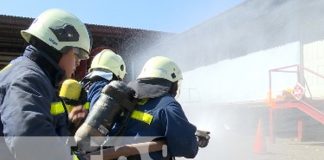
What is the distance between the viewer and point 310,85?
36.3 feet

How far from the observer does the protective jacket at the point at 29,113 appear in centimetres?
155

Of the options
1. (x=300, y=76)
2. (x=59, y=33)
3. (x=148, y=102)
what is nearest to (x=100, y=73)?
(x=148, y=102)

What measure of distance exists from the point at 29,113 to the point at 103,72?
8.42ft

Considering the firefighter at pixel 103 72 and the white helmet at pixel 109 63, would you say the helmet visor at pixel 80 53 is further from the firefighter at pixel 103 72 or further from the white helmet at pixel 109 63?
the white helmet at pixel 109 63

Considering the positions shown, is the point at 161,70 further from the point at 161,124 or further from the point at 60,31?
the point at 60,31

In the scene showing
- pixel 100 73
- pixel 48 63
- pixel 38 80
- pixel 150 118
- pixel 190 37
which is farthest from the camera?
pixel 190 37

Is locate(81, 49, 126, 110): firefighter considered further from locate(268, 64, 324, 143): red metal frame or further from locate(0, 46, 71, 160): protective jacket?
locate(268, 64, 324, 143): red metal frame

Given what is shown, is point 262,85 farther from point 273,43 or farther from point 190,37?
point 190,37

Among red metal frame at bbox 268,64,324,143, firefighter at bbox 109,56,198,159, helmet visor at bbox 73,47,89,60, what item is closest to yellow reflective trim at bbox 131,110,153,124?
firefighter at bbox 109,56,198,159

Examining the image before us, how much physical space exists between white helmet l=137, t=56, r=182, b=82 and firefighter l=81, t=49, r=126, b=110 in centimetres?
74

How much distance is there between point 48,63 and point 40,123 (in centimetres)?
34

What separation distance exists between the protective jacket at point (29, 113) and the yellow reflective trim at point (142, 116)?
99 cm

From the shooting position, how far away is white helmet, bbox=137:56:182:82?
3.00m

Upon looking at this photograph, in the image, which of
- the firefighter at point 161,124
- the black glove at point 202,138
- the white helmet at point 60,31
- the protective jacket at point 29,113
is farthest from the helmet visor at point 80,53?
the black glove at point 202,138
